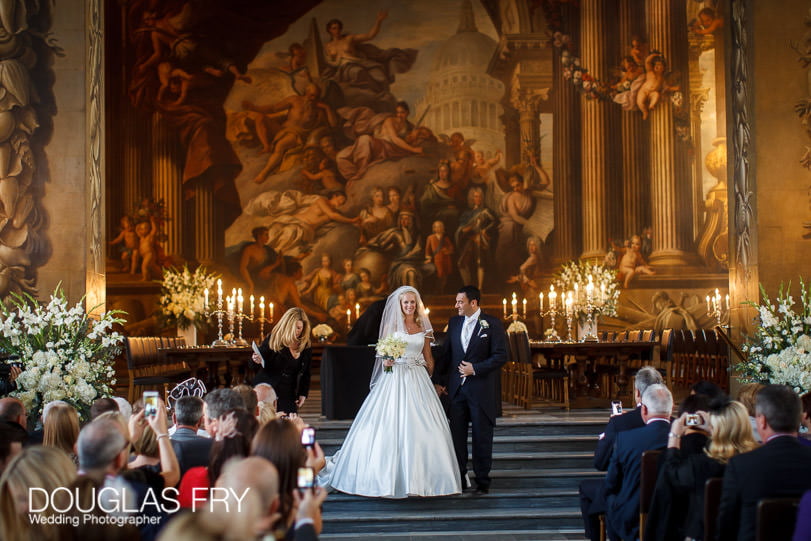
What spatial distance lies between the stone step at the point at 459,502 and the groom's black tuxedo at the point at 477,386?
19cm

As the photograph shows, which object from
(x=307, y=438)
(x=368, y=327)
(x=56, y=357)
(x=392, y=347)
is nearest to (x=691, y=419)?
(x=307, y=438)

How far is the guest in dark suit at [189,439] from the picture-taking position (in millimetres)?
4438

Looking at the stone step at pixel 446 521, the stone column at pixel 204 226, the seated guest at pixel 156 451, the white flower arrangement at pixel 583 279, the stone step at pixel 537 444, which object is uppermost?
the stone column at pixel 204 226

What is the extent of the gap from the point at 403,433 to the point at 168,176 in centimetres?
1116

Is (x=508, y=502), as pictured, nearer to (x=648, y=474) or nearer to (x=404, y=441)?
(x=404, y=441)

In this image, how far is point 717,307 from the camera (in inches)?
633

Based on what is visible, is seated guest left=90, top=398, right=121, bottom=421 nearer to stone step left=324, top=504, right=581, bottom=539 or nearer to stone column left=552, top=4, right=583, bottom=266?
stone step left=324, top=504, right=581, bottom=539

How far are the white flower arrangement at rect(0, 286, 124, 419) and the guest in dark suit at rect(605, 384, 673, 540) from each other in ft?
14.4

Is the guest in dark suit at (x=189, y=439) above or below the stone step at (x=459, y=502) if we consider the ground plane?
above

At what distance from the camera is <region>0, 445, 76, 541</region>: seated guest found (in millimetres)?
2848

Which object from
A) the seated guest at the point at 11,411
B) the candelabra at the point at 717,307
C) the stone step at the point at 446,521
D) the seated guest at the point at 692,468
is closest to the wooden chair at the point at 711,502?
the seated guest at the point at 692,468

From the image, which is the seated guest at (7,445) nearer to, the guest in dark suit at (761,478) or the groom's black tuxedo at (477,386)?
the guest in dark suit at (761,478)

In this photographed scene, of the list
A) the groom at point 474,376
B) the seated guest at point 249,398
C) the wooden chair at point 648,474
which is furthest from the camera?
the groom at point 474,376

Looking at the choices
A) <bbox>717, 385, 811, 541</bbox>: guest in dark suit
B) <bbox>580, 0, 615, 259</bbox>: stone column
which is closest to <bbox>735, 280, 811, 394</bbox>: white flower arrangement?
<bbox>717, 385, 811, 541</bbox>: guest in dark suit
